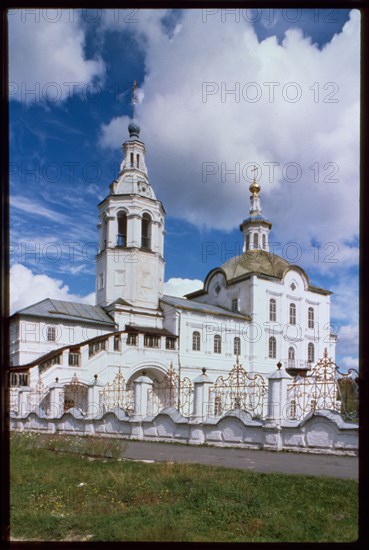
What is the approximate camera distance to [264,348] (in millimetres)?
36000

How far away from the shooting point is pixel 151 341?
30078 mm

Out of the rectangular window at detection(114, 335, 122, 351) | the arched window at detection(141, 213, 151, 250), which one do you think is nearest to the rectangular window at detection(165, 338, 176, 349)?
the rectangular window at detection(114, 335, 122, 351)

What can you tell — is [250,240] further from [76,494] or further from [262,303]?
[76,494]

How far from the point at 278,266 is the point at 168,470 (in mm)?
32526

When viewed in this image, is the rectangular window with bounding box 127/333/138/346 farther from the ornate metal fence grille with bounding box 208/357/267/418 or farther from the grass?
the grass

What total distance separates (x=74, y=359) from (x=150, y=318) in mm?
7288

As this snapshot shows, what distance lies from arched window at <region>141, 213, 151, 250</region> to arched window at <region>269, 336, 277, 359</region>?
36.7 feet

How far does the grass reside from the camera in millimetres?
4672

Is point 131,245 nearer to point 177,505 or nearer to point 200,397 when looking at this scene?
point 200,397

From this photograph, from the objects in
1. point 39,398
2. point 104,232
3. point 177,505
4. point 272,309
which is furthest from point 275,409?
point 272,309

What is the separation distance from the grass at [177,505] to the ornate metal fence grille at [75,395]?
14.2 metres

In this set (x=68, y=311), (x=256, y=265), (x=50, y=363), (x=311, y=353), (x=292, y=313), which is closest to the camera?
(x=50, y=363)

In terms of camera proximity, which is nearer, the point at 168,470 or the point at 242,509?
the point at 242,509
